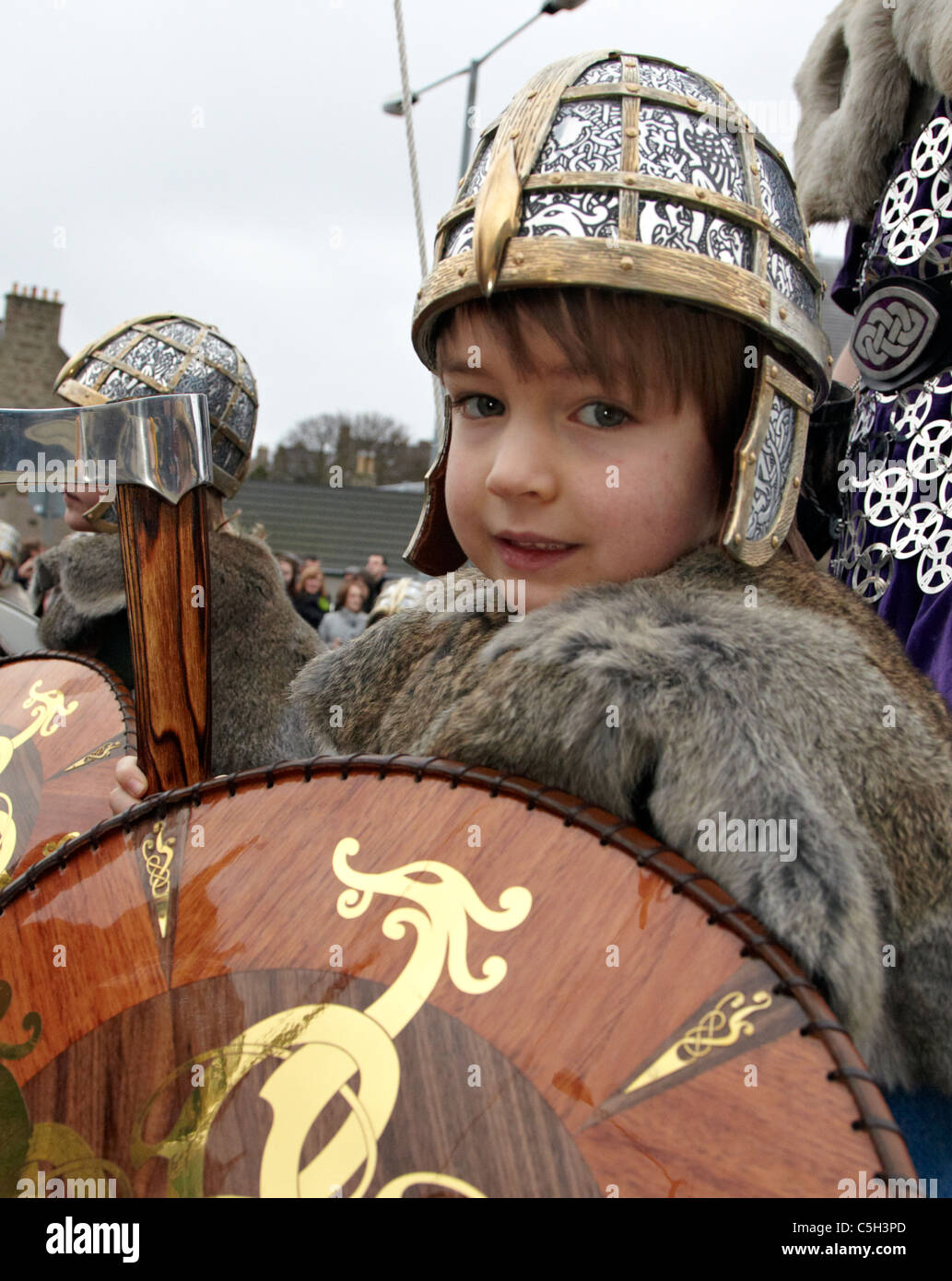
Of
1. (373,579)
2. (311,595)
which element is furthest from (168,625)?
(373,579)

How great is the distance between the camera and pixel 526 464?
142 centimetres

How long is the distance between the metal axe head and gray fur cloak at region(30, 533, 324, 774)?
6.22 feet

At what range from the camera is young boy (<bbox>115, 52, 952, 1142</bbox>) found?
1106mm

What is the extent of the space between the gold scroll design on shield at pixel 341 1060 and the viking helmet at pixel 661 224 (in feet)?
2.05

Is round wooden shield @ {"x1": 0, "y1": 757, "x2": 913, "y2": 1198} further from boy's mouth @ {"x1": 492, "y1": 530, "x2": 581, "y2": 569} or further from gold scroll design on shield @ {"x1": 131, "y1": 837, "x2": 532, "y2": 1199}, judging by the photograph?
boy's mouth @ {"x1": 492, "y1": 530, "x2": 581, "y2": 569}

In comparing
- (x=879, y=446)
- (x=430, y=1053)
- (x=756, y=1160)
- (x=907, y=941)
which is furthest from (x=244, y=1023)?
(x=879, y=446)

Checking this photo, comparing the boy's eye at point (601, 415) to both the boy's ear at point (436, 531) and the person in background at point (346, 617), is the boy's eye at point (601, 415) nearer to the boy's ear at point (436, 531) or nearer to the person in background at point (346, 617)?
the boy's ear at point (436, 531)

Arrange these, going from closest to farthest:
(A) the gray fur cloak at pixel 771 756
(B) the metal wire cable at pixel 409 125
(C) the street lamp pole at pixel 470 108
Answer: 1. (A) the gray fur cloak at pixel 771 756
2. (B) the metal wire cable at pixel 409 125
3. (C) the street lamp pole at pixel 470 108

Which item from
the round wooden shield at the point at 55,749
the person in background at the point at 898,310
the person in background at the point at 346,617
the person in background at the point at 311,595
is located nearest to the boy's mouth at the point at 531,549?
the person in background at the point at 898,310

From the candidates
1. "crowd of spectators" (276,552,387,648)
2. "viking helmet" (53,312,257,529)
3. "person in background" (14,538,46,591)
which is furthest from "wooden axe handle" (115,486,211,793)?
"person in background" (14,538,46,591)

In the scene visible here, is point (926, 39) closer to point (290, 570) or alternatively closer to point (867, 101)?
point (867, 101)

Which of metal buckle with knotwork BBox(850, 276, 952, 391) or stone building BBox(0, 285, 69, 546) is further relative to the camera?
stone building BBox(0, 285, 69, 546)

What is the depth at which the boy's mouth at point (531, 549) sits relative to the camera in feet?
4.89

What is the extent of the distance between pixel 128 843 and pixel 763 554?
2.91ft
